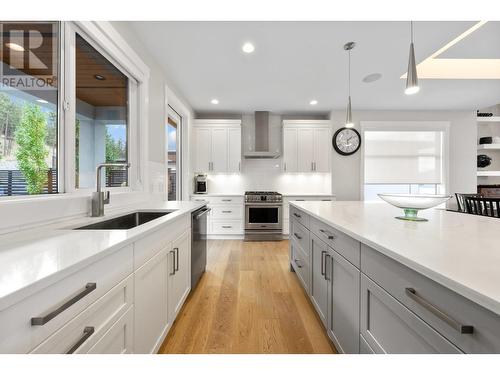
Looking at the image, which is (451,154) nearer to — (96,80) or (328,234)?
(328,234)

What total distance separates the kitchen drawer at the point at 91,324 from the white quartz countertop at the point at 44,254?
0.58 ft

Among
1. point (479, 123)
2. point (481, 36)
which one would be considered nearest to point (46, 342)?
point (481, 36)

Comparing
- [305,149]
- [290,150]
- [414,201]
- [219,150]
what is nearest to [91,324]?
[414,201]

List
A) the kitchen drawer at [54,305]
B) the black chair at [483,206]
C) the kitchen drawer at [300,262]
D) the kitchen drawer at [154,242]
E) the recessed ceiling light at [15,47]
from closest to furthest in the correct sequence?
the kitchen drawer at [54,305]
the kitchen drawer at [154,242]
the recessed ceiling light at [15,47]
the kitchen drawer at [300,262]
the black chair at [483,206]

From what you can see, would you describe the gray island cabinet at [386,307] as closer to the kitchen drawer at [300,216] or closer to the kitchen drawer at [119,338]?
the kitchen drawer at [300,216]

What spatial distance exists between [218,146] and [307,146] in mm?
1878

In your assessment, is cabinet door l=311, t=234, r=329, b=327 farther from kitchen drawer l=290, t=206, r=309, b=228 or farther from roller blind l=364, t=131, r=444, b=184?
roller blind l=364, t=131, r=444, b=184

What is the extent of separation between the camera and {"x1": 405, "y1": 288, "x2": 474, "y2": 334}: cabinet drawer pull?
0.56 m

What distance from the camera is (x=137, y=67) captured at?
2.31 m

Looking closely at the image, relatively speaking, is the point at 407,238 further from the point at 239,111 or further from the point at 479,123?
the point at 479,123

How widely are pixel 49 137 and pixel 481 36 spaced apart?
4103 millimetres

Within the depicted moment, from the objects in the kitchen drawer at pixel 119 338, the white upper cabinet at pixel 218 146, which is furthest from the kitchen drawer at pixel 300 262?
the white upper cabinet at pixel 218 146

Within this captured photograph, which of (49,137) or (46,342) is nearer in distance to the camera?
(46,342)

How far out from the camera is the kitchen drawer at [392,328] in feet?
2.23
